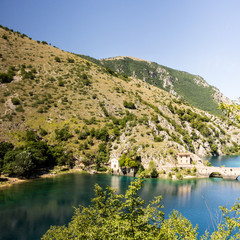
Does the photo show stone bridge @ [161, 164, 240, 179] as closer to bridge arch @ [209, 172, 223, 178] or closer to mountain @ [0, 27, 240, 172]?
bridge arch @ [209, 172, 223, 178]

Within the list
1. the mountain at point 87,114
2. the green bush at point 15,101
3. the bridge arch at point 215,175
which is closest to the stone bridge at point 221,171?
the bridge arch at point 215,175

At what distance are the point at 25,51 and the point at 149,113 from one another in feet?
328

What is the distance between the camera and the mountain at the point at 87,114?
85500 mm

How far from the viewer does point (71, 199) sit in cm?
4775

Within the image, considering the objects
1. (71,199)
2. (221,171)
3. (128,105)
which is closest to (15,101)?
(128,105)

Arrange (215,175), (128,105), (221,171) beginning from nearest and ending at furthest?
(221,171) < (215,175) < (128,105)

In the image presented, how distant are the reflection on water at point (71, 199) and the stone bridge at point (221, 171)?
3.56m

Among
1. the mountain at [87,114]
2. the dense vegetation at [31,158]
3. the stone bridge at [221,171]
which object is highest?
the mountain at [87,114]

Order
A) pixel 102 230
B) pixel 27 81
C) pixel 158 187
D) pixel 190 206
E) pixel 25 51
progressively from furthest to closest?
pixel 25 51 < pixel 27 81 < pixel 158 187 < pixel 190 206 < pixel 102 230

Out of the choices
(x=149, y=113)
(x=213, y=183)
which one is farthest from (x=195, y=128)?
(x=213, y=183)

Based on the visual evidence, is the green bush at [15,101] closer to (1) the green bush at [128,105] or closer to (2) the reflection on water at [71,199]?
(2) the reflection on water at [71,199]

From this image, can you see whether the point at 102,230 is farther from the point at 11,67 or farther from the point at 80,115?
the point at 11,67

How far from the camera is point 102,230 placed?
45.5ft

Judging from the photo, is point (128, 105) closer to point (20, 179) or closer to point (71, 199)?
point (20, 179)
